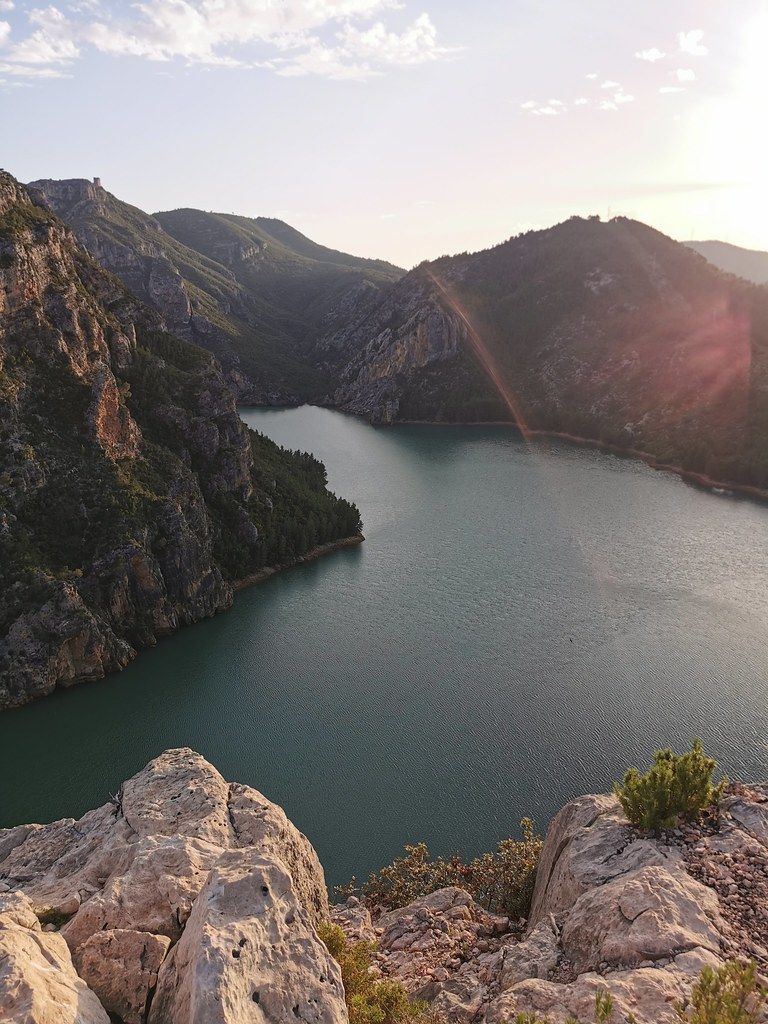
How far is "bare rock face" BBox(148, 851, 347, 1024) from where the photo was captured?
35.5 feet

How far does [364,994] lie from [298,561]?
68.8 metres

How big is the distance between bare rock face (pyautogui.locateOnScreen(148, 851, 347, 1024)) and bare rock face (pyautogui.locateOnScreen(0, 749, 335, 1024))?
0.16 feet

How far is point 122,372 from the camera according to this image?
76312 millimetres

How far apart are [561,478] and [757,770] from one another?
80806 mm

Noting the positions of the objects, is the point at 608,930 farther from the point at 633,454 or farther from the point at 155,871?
the point at 633,454

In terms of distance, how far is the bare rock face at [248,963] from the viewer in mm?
10828

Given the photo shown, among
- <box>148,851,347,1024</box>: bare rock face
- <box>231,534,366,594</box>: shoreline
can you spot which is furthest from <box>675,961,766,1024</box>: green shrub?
<box>231,534,366,594</box>: shoreline

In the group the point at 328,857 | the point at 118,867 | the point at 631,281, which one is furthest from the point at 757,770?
the point at 631,281

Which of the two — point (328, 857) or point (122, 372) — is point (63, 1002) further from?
point (122, 372)

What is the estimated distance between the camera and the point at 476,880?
2812 cm

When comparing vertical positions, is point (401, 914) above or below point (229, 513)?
below

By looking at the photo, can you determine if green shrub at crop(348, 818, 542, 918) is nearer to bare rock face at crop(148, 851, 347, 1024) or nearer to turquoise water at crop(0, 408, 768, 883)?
turquoise water at crop(0, 408, 768, 883)

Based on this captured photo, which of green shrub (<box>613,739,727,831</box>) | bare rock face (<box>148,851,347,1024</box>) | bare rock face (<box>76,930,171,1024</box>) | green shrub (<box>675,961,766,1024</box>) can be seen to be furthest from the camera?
green shrub (<box>613,739,727,831</box>)

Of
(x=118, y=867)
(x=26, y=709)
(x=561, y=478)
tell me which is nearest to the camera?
(x=118, y=867)
